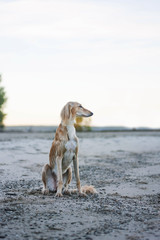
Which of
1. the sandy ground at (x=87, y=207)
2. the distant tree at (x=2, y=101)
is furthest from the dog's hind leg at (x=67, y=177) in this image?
the distant tree at (x=2, y=101)

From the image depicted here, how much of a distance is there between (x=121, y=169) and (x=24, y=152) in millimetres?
5313

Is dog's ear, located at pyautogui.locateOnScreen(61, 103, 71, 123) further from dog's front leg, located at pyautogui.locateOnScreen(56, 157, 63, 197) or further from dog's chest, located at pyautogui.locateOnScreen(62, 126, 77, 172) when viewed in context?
dog's front leg, located at pyautogui.locateOnScreen(56, 157, 63, 197)

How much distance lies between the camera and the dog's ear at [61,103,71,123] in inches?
292

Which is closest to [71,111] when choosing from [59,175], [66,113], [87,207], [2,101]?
[66,113]

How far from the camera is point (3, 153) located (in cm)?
1490

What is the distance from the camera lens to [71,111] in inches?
294

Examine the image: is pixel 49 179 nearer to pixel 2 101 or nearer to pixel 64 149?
pixel 64 149

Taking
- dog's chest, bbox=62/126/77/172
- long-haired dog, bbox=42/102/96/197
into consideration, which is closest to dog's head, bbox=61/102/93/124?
long-haired dog, bbox=42/102/96/197

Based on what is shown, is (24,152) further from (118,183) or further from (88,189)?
(88,189)

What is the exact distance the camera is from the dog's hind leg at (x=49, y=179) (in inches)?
303

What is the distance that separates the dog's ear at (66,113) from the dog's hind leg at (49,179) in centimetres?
120

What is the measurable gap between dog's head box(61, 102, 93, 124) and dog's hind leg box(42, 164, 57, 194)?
1.21 m

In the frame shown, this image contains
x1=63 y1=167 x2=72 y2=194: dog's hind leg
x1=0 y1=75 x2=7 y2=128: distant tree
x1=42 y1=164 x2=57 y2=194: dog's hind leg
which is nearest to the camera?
x1=42 y1=164 x2=57 y2=194: dog's hind leg

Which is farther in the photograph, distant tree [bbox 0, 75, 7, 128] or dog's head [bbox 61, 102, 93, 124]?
distant tree [bbox 0, 75, 7, 128]
